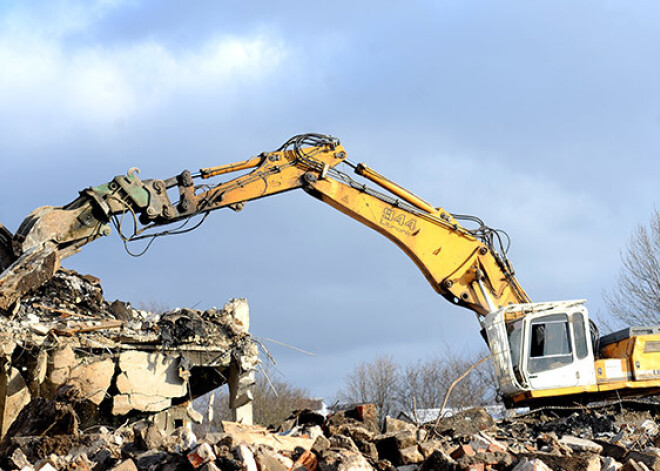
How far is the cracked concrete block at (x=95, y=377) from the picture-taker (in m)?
12.8

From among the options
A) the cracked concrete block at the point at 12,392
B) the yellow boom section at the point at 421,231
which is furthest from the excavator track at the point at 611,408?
the cracked concrete block at the point at 12,392

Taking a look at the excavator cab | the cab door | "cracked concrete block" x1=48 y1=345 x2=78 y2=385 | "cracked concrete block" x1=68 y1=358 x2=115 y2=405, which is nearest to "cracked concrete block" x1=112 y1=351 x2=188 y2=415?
"cracked concrete block" x1=68 y1=358 x2=115 y2=405

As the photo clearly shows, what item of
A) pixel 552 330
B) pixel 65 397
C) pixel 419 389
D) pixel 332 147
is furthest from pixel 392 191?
pixel 419 389

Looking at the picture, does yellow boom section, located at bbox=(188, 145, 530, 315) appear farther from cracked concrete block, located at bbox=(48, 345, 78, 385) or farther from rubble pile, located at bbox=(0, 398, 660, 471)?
cracked concrete block, located at bbox=(48, 345, 78, 385)

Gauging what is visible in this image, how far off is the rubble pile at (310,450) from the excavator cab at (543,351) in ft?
7.38

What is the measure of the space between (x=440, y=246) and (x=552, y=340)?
2196 mm

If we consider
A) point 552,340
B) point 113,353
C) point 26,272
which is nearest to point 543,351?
point 552,340

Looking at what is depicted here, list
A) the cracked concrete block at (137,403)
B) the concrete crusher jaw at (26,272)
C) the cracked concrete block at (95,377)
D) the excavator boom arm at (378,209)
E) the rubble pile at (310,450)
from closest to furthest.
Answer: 1. the rubble pile at (310,450)
2. the concrete crusher jaw at (26,272)
3. the excavator boom arm at (378,209)
4. the cracked concrete block at (95,377)
5. the cracked concrete block at (137,403)

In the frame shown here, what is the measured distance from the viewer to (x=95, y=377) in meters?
13.0

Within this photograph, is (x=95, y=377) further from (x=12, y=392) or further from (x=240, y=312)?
(x=240, y=312)

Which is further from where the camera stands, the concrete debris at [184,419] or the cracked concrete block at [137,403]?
the cracked concrete block at [137,403]

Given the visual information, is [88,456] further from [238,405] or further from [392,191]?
[238,405]

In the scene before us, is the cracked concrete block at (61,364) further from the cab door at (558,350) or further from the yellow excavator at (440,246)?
the cab door at (558,350)

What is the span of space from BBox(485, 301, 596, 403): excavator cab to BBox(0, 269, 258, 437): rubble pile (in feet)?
16.4
